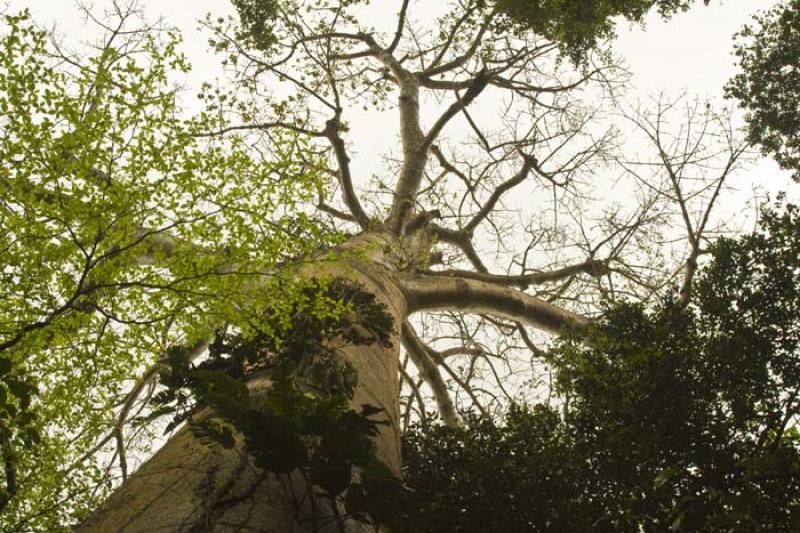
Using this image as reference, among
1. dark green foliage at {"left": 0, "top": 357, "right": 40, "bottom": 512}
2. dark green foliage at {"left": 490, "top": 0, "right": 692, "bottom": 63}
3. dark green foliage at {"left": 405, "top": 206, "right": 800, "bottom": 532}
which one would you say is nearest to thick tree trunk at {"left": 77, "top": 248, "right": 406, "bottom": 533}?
dark green foliage at {"left": 0, "top": 357, "right": 40, "bottom": 512}

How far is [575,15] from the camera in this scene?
753 centimetres

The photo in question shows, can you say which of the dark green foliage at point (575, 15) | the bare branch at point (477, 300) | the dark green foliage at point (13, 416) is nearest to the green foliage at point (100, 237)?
the dark green foliage at point (13, 416)

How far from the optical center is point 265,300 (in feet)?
10.2

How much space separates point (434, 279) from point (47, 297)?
4718mm

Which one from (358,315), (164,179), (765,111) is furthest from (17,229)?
(765,111)

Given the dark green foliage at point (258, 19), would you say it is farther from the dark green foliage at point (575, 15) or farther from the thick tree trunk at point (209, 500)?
the thick tree trunk at point (209, 500)

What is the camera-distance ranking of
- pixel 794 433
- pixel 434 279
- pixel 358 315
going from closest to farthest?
A: pixel 794 433
pixel 358 315
pixel 434 279

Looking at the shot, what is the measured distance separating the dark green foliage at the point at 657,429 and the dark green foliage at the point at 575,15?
3.80 m

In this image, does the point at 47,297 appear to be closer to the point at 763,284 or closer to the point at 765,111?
the point at 763,284

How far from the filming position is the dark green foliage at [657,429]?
3.22 m

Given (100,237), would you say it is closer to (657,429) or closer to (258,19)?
(657,429)

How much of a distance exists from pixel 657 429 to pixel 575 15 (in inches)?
209

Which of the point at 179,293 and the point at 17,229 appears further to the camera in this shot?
the point at 179,293

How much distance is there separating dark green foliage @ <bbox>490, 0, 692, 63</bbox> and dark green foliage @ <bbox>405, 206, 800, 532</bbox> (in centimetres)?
380
